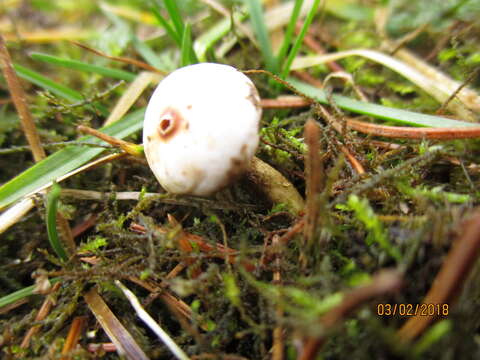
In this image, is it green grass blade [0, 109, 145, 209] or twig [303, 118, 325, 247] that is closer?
twig [303, 118, 325, 247]

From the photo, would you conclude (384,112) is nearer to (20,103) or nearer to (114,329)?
(114,329)

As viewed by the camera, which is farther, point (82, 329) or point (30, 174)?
point (30, 174)

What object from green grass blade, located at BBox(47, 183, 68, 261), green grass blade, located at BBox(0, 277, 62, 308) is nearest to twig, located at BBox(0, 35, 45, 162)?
green grass blade, located at BBox(47, 183, 68, 261)

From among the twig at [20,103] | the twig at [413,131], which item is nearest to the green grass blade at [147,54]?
the twig at [20,103]

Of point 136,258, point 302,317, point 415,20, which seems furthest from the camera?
point 415,20

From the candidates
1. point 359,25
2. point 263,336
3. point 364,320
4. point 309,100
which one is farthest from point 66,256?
point 359,25

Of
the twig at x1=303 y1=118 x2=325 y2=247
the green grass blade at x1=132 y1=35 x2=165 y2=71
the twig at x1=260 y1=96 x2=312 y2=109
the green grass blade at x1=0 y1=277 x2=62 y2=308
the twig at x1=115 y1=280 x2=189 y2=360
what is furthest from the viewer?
the green grass blade at x1=132 y1=35 x2=165 y2=71

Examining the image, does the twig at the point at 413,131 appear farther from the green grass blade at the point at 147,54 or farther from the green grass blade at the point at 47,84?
the green grass blade at the point at 47,84

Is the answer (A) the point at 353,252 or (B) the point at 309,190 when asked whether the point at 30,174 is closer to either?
(B) the point at 309,190

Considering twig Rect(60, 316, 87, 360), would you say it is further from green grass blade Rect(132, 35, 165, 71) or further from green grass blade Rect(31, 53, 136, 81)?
green grass blade Rect(132, 35, 165, 71)

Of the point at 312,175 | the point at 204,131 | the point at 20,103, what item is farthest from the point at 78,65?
the point at 312,175
